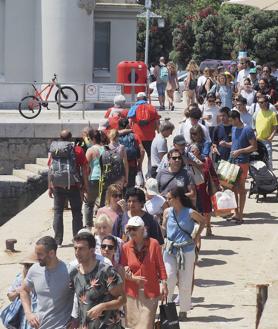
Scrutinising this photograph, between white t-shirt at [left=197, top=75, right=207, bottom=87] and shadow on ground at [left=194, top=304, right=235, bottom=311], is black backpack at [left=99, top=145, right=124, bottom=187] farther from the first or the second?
white t-shirt at [left=197, top=75, right=207, bottom=87]

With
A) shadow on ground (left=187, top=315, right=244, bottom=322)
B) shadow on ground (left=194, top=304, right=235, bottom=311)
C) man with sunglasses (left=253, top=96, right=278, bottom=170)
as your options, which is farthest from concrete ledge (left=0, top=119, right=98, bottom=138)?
shadow on ground (left=187, top=315, right=244, bottom=322)

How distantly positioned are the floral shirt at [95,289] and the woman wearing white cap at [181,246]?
2.24 meters

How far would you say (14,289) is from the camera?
923 cm

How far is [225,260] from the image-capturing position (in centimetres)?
1367

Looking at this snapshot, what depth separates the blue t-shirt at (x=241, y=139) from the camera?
15.8 meters

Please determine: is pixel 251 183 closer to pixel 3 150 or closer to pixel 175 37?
pixel 3 150

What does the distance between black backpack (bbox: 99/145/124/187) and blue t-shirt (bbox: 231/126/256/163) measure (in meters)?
2.04

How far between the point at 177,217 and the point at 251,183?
7.15 m

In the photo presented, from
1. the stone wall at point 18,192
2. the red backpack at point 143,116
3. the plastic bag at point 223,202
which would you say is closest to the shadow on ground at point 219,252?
the plastic bag at point 223,202

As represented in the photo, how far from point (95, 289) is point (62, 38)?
2237 cm

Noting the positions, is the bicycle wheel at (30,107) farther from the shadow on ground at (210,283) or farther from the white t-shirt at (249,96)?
the shadow on ground at (210,283)

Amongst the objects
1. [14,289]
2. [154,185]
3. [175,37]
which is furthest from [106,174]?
[175,37]

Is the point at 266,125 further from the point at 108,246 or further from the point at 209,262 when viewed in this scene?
the point at 108,246

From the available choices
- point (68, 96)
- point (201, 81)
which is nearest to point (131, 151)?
point (201, 81)
